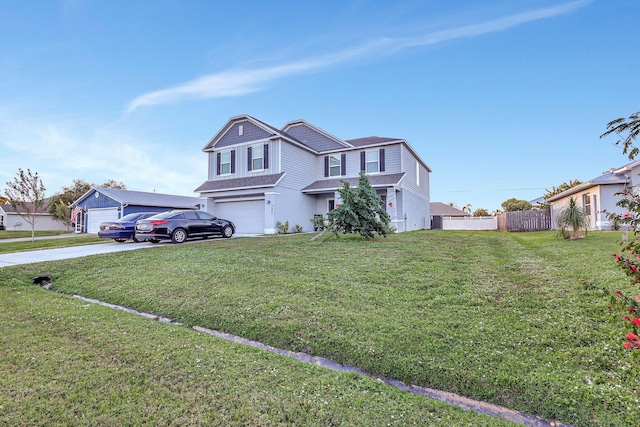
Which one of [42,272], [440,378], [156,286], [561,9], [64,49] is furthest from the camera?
[64,49]

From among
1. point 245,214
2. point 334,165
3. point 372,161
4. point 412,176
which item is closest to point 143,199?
point 245,214

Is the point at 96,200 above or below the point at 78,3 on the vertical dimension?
below

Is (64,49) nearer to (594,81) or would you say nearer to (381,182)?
(381,182)

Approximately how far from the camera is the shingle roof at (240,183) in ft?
58.9

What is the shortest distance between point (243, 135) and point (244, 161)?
69.4 inches

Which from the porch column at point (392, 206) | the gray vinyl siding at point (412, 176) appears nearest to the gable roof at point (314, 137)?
the gray vinyl siding at point (412, 176)

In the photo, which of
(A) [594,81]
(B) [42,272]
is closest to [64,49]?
(B) [42,272]

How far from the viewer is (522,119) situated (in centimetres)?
1691

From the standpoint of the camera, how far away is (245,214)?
19.9 meters

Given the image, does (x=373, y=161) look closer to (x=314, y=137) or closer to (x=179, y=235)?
(x=314, y=137)

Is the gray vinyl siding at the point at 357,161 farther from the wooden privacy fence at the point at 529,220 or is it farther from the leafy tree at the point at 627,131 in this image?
the leafy tree at the point at 627,131

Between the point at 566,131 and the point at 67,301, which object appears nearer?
the point at 67,301

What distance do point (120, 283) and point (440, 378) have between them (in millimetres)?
6183

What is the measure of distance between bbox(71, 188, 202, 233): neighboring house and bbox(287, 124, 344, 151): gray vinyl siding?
9.71 meters
